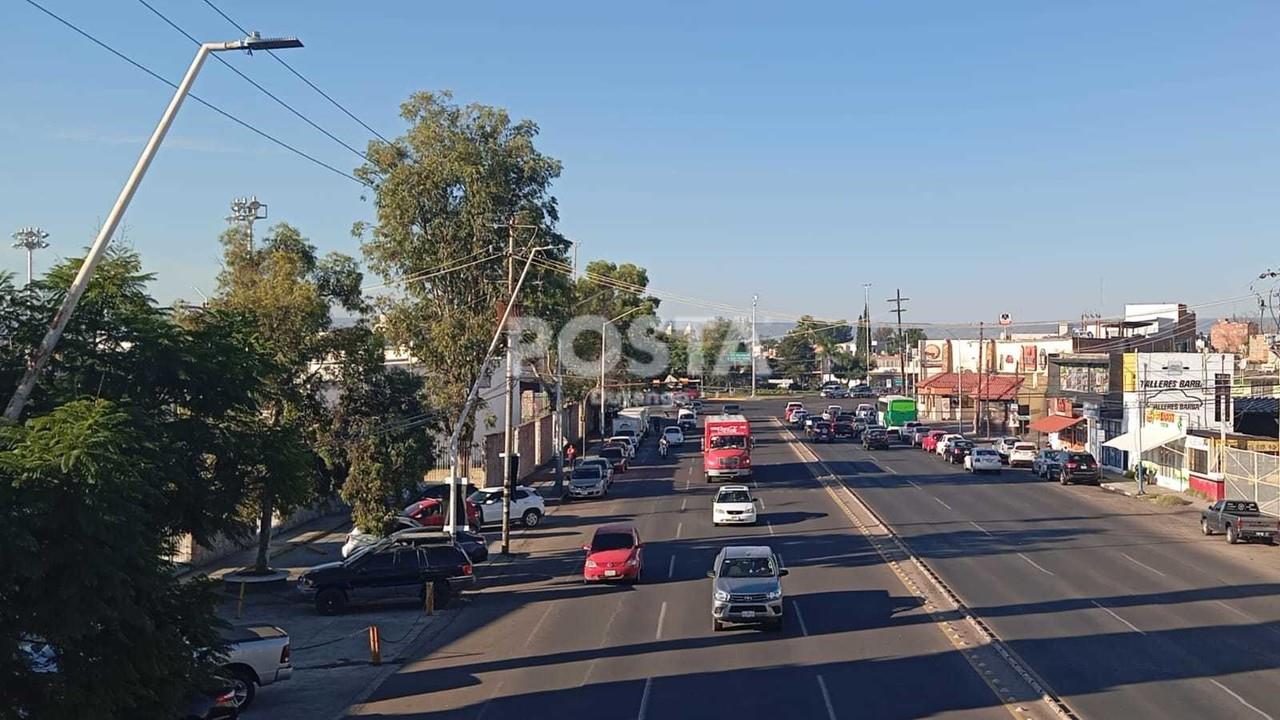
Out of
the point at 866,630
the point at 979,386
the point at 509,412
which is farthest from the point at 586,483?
the point at 979,386

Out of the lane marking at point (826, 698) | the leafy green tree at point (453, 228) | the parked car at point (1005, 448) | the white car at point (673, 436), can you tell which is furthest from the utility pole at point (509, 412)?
the white car at point (673, 436)

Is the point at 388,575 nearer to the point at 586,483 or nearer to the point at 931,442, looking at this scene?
the point at 586,483

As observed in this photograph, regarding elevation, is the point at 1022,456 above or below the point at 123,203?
below

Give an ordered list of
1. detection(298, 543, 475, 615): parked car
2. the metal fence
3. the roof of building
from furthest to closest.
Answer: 1. the roof of building
2. the metal fence
3. detection(298, 543, 475, 615): parked car

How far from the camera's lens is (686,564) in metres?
34.1

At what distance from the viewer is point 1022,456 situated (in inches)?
2660

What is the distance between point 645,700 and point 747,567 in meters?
6.84

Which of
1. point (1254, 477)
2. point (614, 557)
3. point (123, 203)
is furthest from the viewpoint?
point (1254, 477)

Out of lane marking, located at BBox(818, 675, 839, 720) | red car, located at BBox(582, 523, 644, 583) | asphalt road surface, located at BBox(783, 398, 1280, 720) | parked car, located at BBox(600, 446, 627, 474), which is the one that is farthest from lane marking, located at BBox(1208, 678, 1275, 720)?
parked car, located at BBox(600, 446, 627, 474)

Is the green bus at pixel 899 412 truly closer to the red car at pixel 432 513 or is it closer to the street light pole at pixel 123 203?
the red car at pixel 432 513

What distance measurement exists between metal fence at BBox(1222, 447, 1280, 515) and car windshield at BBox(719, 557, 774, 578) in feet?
83.1

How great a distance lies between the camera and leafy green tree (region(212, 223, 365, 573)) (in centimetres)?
3328

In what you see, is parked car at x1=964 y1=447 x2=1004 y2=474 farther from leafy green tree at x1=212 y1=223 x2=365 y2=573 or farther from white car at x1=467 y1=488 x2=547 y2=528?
leafy green tree at x1=212 y1=223 x2=365 y2=573

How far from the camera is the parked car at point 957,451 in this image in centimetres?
→ 6881
